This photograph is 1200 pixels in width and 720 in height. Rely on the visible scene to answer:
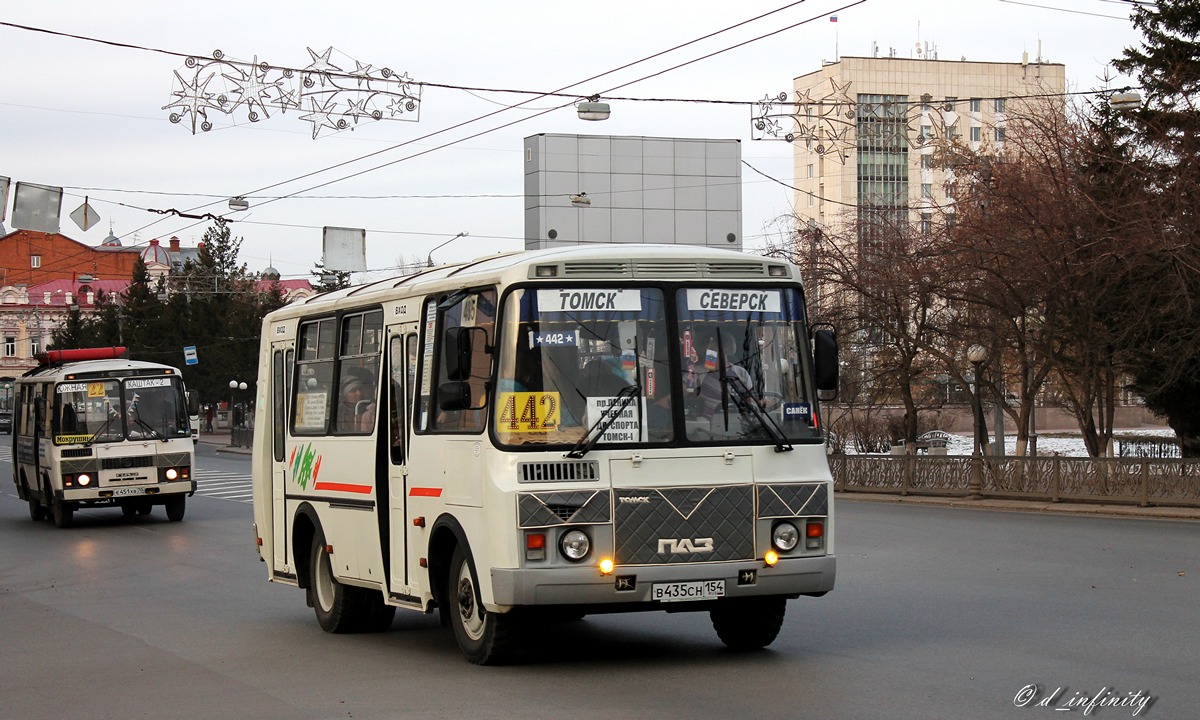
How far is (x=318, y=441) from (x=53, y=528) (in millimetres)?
17161

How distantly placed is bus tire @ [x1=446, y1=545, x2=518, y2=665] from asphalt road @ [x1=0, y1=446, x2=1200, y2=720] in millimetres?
145

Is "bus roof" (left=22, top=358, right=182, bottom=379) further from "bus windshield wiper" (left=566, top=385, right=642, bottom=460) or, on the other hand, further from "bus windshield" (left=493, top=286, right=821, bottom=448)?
"bus windshield wiper" (left=566, top=385, right=642, bottom=460)

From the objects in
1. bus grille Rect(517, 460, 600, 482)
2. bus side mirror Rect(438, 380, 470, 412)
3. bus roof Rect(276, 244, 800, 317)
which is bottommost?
bus grille Rect(517, 460, 600, 482)

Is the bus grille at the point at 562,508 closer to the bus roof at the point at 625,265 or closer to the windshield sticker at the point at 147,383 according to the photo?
the bus roof at the point at 625,265

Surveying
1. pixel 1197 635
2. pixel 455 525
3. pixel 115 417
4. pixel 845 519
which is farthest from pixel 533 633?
pixel 115 417

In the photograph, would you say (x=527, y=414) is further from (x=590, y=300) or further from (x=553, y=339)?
(x=590, y=300)

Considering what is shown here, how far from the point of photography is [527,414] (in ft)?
33.6

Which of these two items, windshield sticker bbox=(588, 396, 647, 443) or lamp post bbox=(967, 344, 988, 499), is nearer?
windshield sticker bbox=(588, 396, 647, 443)

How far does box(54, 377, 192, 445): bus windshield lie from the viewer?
1102 inches

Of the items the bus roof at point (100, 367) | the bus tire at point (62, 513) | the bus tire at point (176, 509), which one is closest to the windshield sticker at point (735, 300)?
the bus roof at point (100, 367)

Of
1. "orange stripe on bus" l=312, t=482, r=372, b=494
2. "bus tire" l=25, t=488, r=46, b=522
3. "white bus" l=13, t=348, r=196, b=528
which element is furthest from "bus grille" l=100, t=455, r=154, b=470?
"orange stripe on bus" l=312, t=482, r=372, b=494

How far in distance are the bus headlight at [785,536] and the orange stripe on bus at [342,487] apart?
3558 mm

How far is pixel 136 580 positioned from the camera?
18.8 meters

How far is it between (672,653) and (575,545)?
1.68 m
